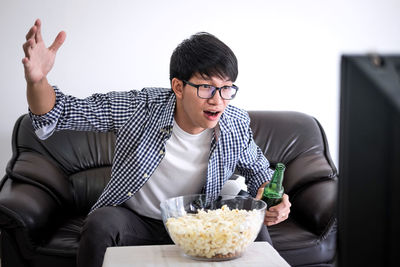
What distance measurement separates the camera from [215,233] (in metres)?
1.34

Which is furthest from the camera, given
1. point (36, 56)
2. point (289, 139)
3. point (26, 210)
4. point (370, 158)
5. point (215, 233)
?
point (289, 139)

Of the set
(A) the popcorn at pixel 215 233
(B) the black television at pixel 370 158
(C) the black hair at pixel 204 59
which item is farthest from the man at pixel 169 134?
(B) the black television at pixel 370 158

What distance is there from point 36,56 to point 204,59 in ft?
1.97

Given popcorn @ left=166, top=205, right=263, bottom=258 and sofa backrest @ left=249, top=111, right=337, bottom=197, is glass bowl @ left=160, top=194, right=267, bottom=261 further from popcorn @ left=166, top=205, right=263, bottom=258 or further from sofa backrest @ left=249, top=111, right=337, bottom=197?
sofa backrest @ left=249, top=111, right=337, bottom=197

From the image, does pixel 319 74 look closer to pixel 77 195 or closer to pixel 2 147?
pixel 77 195

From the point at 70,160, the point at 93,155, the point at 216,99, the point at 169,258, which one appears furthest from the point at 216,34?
the point at 169,258

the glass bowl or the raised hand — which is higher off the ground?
the raised hand

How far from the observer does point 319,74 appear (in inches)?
130

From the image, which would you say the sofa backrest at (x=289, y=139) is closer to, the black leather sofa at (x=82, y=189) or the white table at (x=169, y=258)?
the black leather sofa at (x=82, y=189)

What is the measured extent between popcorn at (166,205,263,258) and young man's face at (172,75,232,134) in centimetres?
53

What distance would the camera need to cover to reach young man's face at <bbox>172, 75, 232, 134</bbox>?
1849mm

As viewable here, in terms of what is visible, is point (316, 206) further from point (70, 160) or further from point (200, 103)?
point (70, 160)

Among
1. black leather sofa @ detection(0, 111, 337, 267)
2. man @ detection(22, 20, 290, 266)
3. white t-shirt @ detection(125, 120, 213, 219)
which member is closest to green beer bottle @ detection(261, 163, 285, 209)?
man @ detection(22, 20, 290, 266)

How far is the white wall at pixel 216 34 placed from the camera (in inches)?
118
